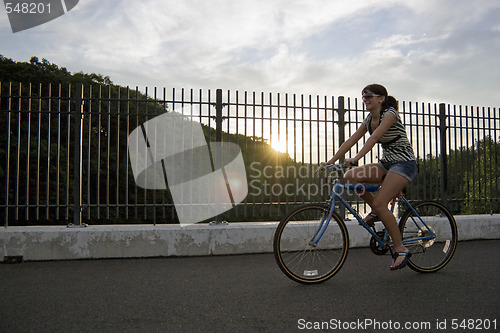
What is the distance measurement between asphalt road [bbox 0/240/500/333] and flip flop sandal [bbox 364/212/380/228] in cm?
58

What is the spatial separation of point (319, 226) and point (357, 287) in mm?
687

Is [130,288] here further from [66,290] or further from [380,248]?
[380,248]

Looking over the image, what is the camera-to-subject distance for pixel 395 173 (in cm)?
432

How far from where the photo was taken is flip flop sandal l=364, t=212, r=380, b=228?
14.7 ft

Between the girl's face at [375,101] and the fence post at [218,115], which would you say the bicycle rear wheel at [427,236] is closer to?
the girl's face at [375,101]

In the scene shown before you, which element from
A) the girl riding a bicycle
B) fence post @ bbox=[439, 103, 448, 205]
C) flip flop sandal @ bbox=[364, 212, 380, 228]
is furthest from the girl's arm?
fence post @ bbox=[439, 103, 448, 205]

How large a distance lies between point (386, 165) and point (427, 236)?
1013mm

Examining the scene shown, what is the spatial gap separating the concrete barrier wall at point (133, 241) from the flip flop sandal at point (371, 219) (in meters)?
2.26

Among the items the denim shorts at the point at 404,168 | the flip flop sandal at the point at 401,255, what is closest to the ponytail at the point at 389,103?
Answer: the denim shorts at the point at 404,168

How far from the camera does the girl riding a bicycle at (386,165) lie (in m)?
4.28

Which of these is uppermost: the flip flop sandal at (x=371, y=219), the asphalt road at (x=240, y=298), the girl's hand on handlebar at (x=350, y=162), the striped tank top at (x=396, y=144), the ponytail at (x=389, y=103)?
the ponytail at (x=389, y=103)

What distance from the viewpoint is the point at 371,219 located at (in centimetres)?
452

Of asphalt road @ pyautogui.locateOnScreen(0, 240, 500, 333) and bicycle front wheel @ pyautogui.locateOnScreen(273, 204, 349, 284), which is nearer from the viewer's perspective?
asphalt road @ pyautogui.locateOnScreen(0, 240, 500, 333)
